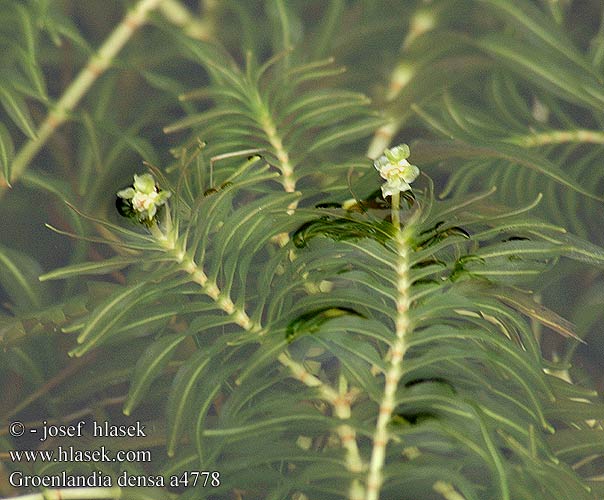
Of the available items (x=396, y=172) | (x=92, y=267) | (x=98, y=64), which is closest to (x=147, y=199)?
(x=92, y=267)

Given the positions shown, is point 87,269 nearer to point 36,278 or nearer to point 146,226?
point 146,226

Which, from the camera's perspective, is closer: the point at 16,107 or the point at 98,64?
the point at 16,107

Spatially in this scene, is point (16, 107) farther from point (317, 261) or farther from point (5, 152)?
point (317, 261)

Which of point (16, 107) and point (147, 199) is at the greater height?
point (16, 107)

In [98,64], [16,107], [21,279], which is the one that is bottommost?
[21,279]

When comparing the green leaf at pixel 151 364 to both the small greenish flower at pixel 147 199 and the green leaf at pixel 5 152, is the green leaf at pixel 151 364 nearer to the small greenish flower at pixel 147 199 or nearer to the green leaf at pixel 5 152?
the small greenish flower at pixel 147 199

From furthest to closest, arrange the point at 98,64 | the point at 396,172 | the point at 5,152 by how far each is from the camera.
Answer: the point at 98,64, the point at 5,152, the point at 396,172

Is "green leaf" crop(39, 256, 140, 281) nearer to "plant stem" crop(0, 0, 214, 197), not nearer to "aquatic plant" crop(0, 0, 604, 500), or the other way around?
"aquatic plant" crop(0, 0, 604, 500)

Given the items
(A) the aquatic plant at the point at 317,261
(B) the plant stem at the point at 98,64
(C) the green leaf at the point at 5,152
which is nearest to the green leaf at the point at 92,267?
(A) the aquatic plant at the point at 317,261
